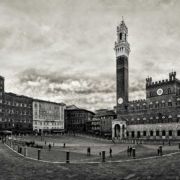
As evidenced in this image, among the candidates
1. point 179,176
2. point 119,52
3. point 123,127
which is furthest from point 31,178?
point 119,52

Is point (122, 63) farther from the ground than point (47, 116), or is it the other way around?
point (122, 63)

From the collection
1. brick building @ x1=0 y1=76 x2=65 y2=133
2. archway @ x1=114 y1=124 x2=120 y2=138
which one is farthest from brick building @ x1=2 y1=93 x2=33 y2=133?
archway @ x1=114 y1=124 x2=120 y2=138

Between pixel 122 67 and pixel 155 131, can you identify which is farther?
pixel 122 67

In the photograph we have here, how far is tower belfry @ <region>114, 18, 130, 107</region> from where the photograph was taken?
90750 mm

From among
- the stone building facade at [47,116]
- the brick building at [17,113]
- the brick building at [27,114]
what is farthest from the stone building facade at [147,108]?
the brick building at [17,113]

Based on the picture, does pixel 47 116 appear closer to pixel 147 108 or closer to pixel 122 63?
pixel 122 63

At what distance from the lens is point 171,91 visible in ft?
254

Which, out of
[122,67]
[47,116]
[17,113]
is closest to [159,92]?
[122,67]

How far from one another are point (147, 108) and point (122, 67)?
18.5 m

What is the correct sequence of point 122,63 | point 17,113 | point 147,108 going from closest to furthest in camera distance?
point 147,108, point 122,63, point 17,113

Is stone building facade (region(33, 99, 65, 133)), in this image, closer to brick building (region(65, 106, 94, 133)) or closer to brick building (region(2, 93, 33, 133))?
brick building (region(2, 93, 33, 133))

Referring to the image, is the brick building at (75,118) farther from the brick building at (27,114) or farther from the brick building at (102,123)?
the brick building at (27,114)

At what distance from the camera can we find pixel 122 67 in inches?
3612

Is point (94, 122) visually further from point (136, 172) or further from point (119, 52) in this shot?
point (136, 172)
